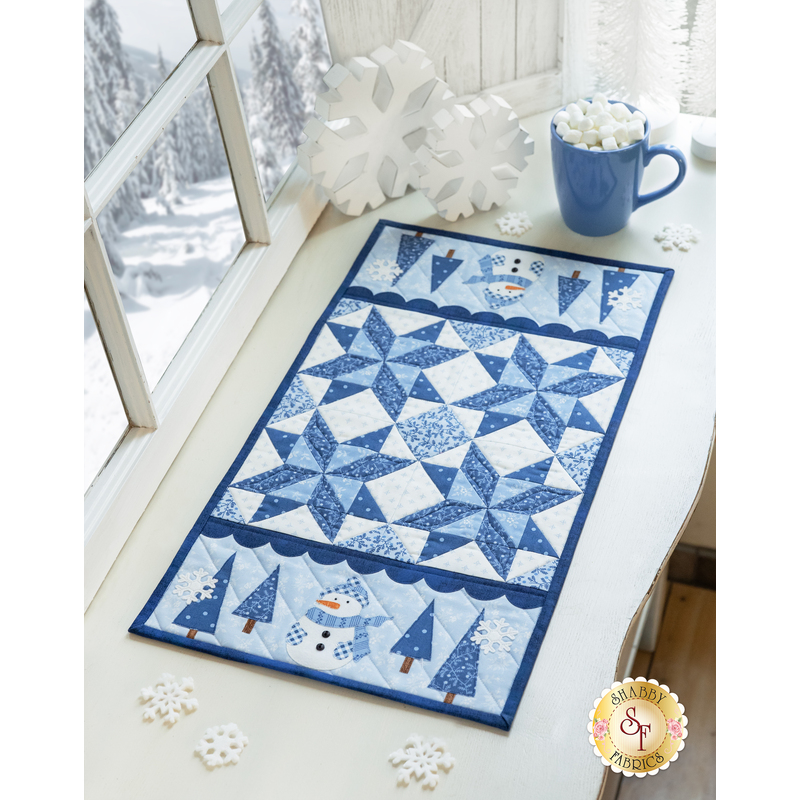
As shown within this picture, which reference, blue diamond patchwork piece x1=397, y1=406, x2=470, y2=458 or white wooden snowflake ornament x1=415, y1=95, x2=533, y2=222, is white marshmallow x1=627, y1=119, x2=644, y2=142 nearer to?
white wooden snowflake ornament x1=415, y1=95, x2=533, y2=222

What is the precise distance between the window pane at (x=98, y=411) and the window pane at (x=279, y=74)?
47cm

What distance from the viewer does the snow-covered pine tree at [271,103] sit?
1405 mm

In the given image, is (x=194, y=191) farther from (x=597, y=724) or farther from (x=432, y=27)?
(x=597, y=724)

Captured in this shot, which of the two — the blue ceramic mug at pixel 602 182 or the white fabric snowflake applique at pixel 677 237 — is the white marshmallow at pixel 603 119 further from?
the white fabric snowflake applique at pixel 677 237

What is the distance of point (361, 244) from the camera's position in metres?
1.52

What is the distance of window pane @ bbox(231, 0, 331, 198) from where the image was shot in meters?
1.38

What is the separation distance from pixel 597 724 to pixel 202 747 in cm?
40

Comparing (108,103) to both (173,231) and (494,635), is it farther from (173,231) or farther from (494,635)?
(494,635)

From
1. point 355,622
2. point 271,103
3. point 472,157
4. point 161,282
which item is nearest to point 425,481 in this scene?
point 355,622

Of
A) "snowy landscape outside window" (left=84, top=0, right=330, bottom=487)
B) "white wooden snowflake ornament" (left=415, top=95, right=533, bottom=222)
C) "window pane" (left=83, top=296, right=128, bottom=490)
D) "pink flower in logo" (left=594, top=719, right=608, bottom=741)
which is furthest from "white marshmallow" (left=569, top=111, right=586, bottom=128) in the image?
"pink flower in logo" (left=594, top=719, right=608, bottom=741)

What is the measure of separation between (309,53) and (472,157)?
0.33m

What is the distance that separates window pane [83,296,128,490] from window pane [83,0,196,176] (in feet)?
0.86
